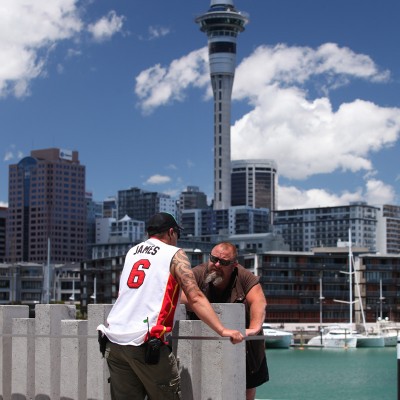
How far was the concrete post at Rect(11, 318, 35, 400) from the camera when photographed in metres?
11.7

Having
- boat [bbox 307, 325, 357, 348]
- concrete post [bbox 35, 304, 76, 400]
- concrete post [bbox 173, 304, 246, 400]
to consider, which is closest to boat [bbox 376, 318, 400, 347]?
boat [bbox 307, 325, 357, 348]

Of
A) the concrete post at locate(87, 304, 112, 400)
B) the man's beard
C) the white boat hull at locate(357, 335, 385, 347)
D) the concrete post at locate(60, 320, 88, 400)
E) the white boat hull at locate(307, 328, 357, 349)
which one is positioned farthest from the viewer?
the white boat hull at locate(357, 335, 385, 347)

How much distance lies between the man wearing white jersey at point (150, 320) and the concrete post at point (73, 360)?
1.80 metres

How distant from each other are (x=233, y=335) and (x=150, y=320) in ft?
2.69

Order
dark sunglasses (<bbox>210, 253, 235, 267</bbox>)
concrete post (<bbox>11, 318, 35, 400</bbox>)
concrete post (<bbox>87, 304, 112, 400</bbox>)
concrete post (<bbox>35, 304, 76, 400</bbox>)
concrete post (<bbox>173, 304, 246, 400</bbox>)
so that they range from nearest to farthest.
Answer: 1. concrete post (<bbox>173, 304, 246, 400</bbox>)
2. dark sunglasses (<bbox>210, 253, 235, 267</bbox>)
3. concrete post (<bbox>87, 304, 112, 400</bbox>)
4. concrete post (<bbox>35, 304, 76, 400</bbox>)
5. concrete post (<bbox>11, 318, 35, 400</bbox>)

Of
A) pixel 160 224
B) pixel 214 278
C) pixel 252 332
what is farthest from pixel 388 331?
pixel 160 224

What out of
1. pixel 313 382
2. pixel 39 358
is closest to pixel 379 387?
pixel 313 382

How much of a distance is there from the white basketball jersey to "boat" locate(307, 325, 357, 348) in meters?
114

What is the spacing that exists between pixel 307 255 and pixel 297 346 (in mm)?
24905

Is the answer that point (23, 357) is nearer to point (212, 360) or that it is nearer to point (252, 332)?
point (212, 360)

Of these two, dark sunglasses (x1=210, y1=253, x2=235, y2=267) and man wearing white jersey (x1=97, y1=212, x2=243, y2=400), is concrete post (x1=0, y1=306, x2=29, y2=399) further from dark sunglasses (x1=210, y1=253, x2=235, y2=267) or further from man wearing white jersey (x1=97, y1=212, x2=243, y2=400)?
man wearing white jersey (x1=97, y1=212, x2=243, y2=400)

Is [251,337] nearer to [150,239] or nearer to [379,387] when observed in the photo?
[150,239]

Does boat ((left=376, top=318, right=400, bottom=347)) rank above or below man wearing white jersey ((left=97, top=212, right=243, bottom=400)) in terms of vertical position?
below

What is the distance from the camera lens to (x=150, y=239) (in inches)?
366
